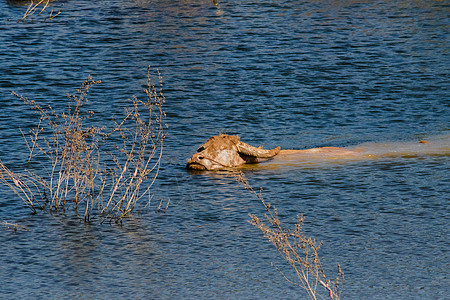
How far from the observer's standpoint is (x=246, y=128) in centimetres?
1714

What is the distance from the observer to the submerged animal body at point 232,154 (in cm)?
1366

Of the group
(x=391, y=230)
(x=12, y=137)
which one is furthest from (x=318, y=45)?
(x=391, y=230)

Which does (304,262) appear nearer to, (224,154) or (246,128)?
(224,154)

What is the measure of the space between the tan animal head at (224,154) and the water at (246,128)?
331 millimetres

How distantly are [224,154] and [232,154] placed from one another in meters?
0.17

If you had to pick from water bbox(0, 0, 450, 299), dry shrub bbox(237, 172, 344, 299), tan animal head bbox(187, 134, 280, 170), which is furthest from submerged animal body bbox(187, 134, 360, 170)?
dry shrub bbox(237, 172, 344, 299)

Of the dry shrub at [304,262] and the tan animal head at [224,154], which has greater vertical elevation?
the dry shrub at [304,262]

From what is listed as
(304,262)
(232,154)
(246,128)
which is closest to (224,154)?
(232,154)

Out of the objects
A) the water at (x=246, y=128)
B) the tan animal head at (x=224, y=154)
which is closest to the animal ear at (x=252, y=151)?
the tan animal head at (x=224, y=154)

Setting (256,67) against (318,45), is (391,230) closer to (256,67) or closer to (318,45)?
(256,67)

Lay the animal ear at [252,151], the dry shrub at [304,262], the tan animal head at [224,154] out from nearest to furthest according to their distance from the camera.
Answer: the dry shrub at [304,262] < the tan animal head at [224,154] < the animal ear at [252,151]

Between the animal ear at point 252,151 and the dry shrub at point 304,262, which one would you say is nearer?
the dry shrub at point 304,262

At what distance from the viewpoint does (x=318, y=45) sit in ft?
85.8

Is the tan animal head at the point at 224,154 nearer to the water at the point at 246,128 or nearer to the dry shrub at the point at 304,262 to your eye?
the water at the point at 246,128
